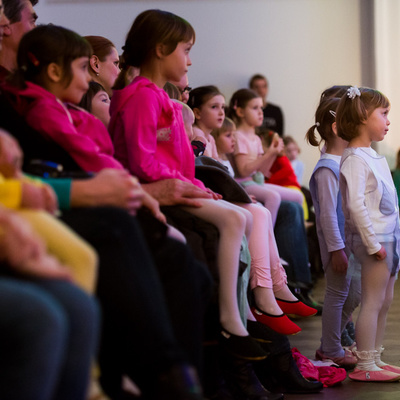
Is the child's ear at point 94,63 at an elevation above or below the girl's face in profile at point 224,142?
above

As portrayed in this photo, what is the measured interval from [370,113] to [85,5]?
490 centimetres

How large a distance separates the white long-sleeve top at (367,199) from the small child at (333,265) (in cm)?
17

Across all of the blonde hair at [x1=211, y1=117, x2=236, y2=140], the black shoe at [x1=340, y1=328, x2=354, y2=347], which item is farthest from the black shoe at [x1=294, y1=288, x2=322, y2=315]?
the blonde hair at [x1=211, y1=117, x2=236, y2=140]

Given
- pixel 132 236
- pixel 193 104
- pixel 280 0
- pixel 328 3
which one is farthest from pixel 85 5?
pixel 132 236

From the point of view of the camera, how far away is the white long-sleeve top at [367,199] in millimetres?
2838

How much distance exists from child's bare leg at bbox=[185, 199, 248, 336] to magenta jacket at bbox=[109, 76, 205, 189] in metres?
0.22

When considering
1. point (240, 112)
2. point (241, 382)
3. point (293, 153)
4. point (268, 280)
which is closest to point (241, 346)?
point (241, 382)

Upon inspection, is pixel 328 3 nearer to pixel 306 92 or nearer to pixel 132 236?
pixel 306 92

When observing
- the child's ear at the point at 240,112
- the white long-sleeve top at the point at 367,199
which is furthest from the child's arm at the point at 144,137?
the child's ear at the point at 240,112

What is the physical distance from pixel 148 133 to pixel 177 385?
113 cm

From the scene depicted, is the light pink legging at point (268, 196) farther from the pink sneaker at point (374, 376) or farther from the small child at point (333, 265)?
the pink sneaker at point (374, 376)

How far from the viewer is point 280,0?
25.1ft

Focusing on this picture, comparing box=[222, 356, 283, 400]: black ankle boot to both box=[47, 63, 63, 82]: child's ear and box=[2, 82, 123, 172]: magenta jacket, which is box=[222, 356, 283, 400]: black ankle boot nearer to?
box=[2, 82, 123, 172]: magenta jacket

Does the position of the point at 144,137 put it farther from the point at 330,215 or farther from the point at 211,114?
the point at 211,114
